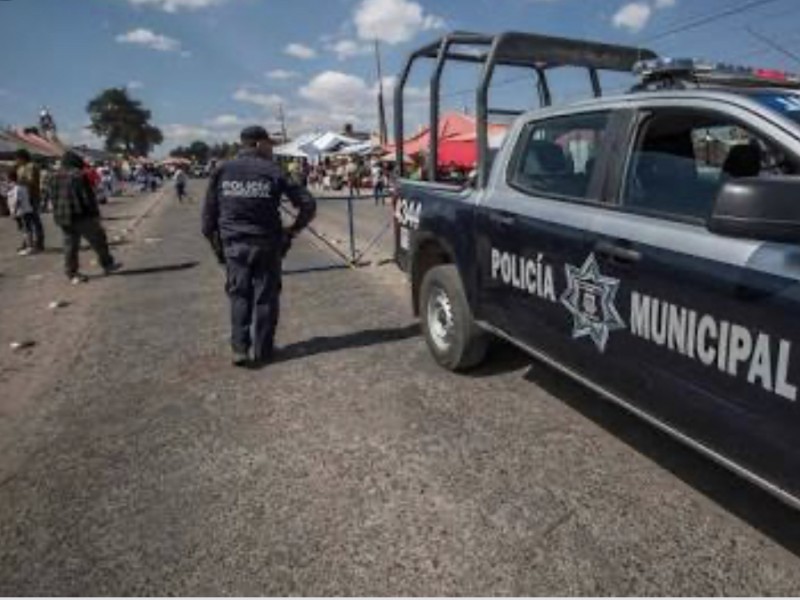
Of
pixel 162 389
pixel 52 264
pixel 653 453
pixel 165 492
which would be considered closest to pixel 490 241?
pixel 653 453

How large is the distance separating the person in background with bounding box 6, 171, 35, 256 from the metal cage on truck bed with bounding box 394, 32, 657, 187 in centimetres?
944

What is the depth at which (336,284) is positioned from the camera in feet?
31.7

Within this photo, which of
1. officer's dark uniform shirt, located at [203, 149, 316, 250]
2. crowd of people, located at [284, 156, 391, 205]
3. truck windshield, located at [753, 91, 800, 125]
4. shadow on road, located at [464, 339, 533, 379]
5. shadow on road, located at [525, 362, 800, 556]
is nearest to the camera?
truck windshield, located at [753, 91, 800, 125]

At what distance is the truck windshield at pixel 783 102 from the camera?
110 inches

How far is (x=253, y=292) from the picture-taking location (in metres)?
5.83

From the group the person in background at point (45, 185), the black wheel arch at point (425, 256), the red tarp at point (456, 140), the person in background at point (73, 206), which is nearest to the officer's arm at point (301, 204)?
the black wheel arch at point (425, 256)

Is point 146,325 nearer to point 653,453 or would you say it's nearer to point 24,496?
point 24,496

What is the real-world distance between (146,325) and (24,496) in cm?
385

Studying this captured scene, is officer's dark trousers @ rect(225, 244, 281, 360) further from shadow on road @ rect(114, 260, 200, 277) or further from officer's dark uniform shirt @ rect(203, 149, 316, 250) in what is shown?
shadow on road @ rect(114, 260, 200, 277)

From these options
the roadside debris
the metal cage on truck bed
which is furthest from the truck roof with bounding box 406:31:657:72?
the roadside debris

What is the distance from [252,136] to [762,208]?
412 cm

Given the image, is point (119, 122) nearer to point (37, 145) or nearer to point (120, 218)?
point (37, 145)

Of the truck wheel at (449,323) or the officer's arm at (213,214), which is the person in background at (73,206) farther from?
the truck wheel at (449,323)

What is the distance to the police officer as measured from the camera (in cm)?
561
